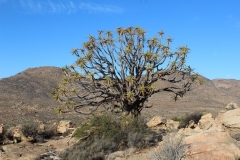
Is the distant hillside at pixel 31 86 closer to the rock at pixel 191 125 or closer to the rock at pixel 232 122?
the rock at pixel 191 125

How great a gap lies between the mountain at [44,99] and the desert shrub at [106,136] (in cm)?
2319

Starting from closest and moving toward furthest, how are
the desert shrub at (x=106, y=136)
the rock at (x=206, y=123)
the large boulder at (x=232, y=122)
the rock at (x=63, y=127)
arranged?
the desert shrub at (x=106, y=136), the large boulder at (x=232, y=122), the rock at (x=206, y=123), the rock at (x=63, y=127)

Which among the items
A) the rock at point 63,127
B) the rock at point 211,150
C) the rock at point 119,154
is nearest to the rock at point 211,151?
the rock at point 211,150

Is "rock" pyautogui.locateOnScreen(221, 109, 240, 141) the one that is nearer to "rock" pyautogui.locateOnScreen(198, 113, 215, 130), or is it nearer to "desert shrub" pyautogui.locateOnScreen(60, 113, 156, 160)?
"rock" pyautogui.locateOnScreen(198, 113, 215, 130)

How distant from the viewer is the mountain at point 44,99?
4050 cm

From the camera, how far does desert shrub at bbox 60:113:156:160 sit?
9995 mm

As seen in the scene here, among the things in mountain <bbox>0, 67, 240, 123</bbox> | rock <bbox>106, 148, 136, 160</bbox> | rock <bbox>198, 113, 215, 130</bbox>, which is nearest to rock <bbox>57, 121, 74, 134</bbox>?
rock <bbox>198, 113, 215, 130</bbox>

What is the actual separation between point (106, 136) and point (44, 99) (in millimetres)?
46993

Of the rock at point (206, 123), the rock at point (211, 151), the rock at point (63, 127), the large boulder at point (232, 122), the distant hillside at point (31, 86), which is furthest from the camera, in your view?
Answer: the distant hillside at point (31, 86)

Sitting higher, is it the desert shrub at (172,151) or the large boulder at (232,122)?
the large boulder at (232,122)

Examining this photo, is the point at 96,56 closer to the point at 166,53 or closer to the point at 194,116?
the point at 166,53

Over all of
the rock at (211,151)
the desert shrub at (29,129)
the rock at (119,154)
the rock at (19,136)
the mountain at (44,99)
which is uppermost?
the mountain at (44,99)

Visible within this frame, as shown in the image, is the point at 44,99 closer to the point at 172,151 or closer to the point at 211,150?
the point at 172,151

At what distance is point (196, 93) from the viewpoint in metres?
75.8
